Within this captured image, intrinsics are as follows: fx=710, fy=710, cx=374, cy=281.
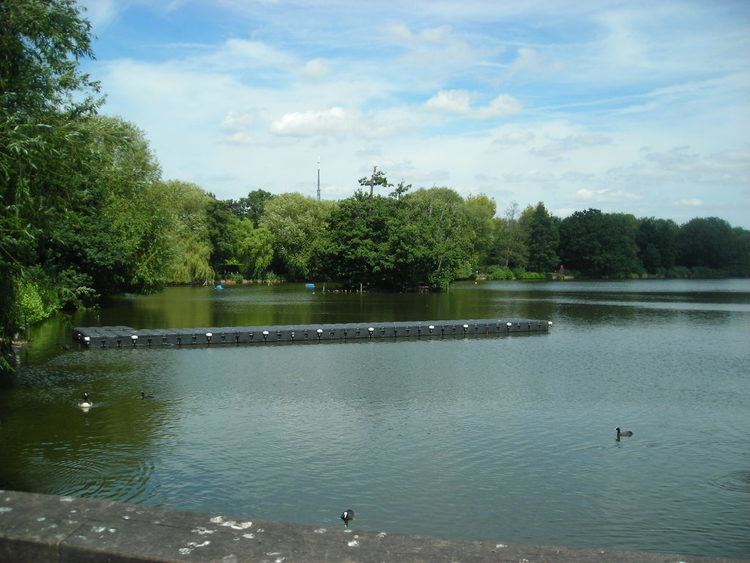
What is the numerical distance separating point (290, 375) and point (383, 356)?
6.24 m

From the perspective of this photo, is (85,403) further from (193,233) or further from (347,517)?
(193,233)

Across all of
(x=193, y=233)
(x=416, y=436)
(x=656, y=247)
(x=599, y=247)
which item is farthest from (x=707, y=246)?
(x=416, y=436)

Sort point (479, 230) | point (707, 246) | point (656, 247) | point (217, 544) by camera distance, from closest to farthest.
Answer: point (217, 544)
point (479, 230)
point (656, 247)
point (707, 246)

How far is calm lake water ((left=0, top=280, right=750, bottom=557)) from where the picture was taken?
42.4 feet

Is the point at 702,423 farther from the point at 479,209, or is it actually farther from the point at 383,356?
the point at 479,209

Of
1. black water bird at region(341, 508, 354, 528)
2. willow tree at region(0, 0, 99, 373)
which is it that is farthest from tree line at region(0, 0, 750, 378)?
black water bird at region(341, 508, 354, 528)

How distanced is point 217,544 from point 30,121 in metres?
14.3

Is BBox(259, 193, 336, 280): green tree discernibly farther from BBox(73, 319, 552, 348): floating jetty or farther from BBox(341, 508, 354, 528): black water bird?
BBox(341, 508, 354, 528): black water bird

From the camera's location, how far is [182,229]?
66.4 meters

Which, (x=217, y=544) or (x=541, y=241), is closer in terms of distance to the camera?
(x=217, y=544)

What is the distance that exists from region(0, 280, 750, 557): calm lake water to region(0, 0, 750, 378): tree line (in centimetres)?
346

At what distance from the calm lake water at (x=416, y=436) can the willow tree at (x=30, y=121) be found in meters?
3.89

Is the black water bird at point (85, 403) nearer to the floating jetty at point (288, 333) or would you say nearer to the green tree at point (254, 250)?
the floating jetty at point (288, 333)

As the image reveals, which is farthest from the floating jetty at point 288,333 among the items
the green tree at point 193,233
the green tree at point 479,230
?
the green tree at point 479,230
